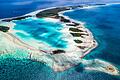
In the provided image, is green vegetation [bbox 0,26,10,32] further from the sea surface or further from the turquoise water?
the sea surface

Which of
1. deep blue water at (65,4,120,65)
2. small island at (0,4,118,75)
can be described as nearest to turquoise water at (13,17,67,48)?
small island at (0,4,118,75)

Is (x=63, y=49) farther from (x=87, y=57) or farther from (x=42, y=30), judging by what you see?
(x=42, y=30)

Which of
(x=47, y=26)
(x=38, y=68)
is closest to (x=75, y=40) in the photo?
(x=47, y=26)

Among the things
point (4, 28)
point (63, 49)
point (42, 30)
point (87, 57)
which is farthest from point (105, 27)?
point (4, 28)

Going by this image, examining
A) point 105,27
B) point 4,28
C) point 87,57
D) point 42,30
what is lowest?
point 87,57

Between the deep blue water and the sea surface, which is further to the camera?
the deep blue water

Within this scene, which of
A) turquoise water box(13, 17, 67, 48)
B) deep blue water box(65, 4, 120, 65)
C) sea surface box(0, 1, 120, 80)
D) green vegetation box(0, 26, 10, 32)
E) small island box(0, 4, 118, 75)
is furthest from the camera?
green vegetation box(0, 26, 10, 32)
